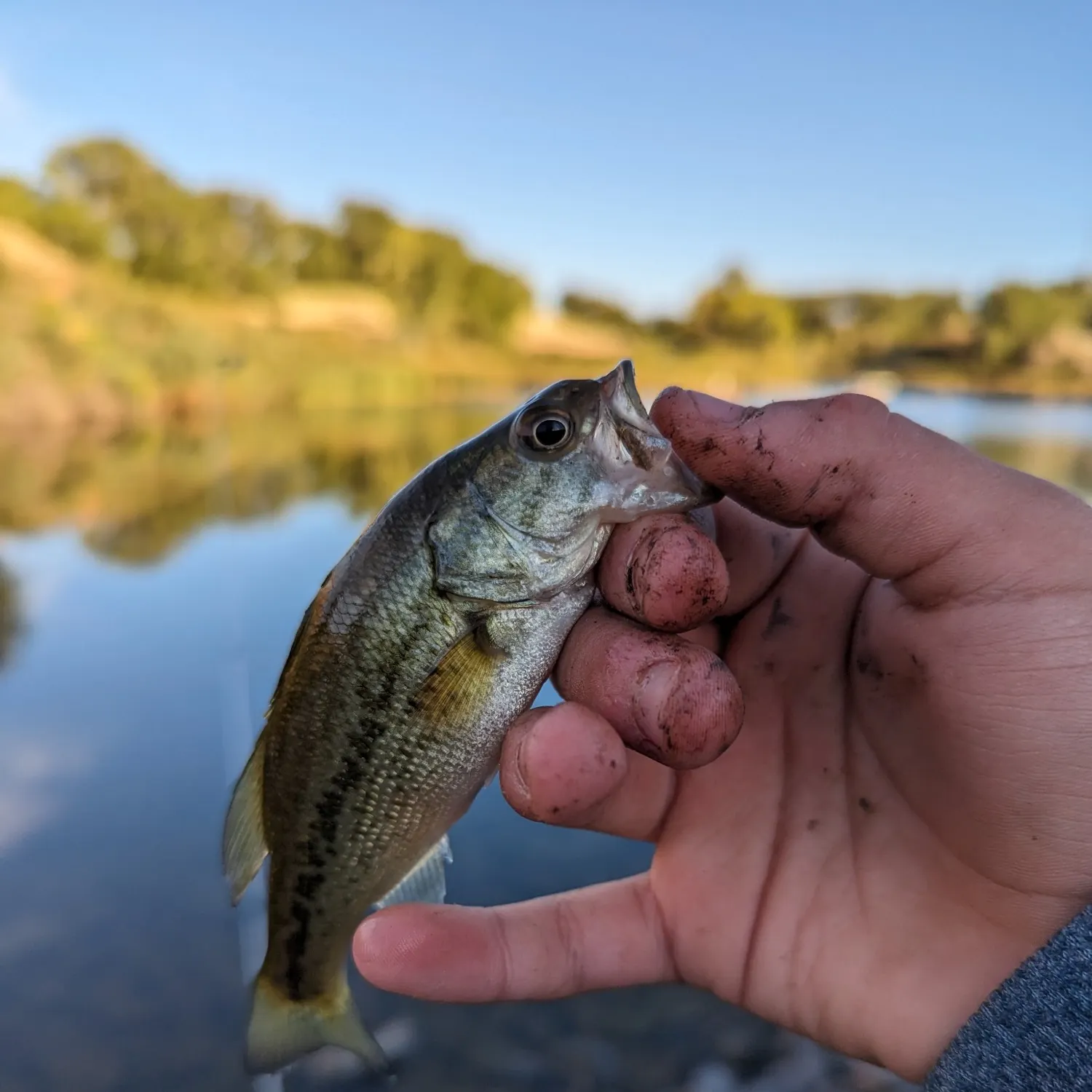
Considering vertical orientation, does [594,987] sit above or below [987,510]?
below

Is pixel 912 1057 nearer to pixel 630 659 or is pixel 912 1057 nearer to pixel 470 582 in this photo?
pixel 630 659

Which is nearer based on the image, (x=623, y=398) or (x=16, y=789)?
(x=623, y=398)

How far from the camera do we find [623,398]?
1915 mm

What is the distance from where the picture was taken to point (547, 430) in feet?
6.36

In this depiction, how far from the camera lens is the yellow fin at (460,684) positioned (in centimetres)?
196

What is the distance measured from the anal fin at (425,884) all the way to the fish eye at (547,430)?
127cm

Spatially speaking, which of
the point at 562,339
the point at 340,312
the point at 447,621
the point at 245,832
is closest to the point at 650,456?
the point at 447,621

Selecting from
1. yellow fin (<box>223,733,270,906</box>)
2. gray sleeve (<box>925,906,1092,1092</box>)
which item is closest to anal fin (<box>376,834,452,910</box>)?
yellow fin (<box>223,733,270,906</box>)

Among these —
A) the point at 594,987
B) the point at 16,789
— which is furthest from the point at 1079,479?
the point at 16,789

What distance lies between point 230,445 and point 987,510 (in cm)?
2310

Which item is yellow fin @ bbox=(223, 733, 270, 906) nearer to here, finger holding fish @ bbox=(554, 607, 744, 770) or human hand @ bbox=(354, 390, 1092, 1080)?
human hand @ bbox=(354, 390, 1092, 1080)

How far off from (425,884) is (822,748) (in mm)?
1323

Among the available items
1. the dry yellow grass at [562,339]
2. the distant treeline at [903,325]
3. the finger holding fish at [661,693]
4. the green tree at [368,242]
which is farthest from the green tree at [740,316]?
the finger holding fish at [661,693]

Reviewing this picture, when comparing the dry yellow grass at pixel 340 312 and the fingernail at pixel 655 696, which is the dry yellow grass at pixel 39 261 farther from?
the fingernail at pixel 655 696
